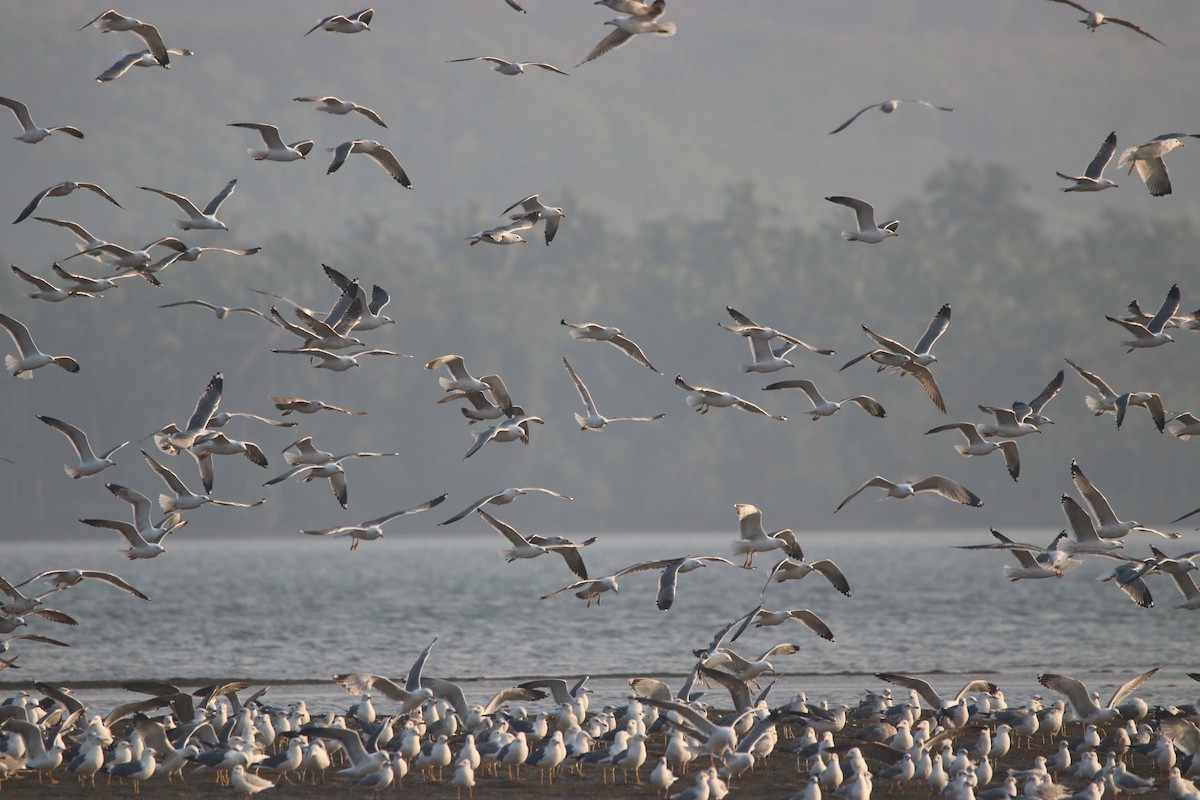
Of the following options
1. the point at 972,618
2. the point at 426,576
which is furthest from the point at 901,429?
the point at 972,618

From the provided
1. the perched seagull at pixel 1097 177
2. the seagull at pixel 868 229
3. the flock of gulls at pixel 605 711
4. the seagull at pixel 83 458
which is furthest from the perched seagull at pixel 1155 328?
the seagull at pixel 83 458

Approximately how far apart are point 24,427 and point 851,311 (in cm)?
4536

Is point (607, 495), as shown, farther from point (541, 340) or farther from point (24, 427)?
point (24, 427)

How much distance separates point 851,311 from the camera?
9800 cm

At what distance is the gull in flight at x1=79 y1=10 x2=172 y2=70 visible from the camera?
19.0 meters

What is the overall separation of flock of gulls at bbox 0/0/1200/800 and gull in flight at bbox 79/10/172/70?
0.16ft

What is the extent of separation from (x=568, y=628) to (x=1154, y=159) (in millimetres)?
22021

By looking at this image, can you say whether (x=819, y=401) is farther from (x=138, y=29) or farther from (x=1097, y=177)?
(x=138, y=29)

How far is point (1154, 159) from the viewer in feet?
63.6

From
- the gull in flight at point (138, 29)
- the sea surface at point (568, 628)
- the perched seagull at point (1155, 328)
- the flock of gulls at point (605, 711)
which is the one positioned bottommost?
the sea surface at point (568, 628)

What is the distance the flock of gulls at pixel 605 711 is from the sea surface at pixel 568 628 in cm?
478

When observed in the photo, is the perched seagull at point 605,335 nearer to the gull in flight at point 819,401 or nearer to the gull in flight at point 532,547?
the gull in flight at point 819,401

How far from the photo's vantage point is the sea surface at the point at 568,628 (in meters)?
29.1

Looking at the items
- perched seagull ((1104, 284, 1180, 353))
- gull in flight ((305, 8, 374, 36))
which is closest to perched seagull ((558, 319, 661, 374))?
gull in flight ((305, 8, 374, 36))
